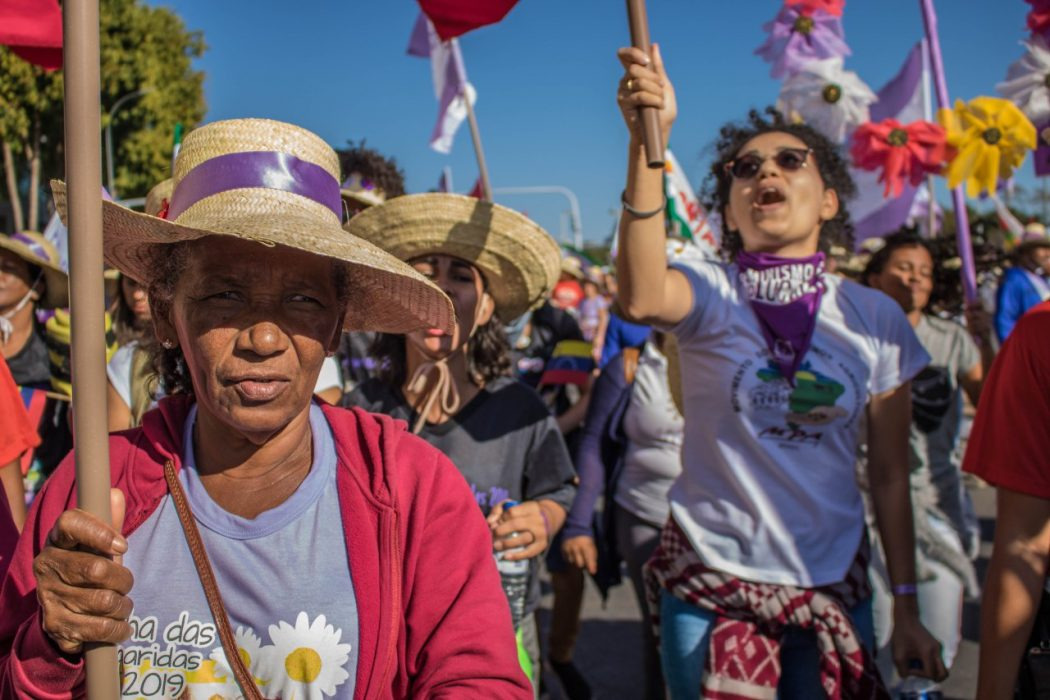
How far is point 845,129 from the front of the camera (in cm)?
552

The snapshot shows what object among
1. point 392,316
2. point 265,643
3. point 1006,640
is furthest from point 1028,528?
point 265,643

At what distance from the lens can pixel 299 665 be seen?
1470mm

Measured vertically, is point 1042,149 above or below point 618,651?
above

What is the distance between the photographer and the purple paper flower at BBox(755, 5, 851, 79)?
210 inches

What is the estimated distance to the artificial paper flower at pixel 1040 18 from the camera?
3297 millimetres

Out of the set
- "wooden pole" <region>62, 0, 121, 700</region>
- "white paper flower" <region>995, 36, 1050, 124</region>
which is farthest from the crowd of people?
"white paper flower" <region>995, 36, 1050, 124</region>

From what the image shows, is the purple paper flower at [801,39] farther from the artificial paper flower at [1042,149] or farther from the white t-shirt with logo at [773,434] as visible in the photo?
the white t-shirt with logo at [773,434]

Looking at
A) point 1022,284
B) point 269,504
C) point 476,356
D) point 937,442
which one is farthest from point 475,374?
point 1022,284

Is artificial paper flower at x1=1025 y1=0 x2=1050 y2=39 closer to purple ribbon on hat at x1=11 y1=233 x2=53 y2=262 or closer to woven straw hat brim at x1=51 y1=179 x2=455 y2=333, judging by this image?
woven straw hat brim at x1=51 y1=179 x2=455 y2=333

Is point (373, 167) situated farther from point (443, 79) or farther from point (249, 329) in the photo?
Result: point (249, 329)

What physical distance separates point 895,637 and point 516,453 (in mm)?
1192

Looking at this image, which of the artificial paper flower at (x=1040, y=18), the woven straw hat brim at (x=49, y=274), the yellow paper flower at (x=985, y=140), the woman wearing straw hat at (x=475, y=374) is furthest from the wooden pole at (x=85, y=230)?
the yellow paper flower at (x=985, y=140)

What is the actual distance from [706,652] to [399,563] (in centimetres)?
122

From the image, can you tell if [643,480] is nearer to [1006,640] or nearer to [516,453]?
[516,453]
